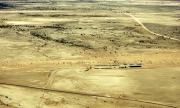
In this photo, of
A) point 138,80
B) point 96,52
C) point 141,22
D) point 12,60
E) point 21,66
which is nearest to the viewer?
point 138,80

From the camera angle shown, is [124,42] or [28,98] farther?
[124,42]

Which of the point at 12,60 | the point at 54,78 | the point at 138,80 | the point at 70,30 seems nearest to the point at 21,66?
the point at 12,60

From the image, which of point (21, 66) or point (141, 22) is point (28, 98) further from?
point (141, 22)

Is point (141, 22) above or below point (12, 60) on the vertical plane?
above

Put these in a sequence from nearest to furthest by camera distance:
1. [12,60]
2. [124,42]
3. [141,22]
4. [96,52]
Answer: [12,60] < [96,52] < [124,42] < [141,22]

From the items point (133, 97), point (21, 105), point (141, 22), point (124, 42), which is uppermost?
point (141, 22)

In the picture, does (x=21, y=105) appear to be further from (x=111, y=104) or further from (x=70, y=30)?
(x=70, y=30)
